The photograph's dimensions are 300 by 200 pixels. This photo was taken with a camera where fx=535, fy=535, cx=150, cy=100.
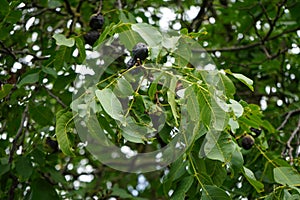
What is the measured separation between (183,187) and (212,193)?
0.11 meters

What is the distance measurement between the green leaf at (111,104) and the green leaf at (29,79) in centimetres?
83

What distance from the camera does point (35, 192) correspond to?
98.0 inches

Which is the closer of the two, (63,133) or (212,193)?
(63,133)

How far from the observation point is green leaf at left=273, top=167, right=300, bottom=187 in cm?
197

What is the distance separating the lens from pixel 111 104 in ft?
5.18

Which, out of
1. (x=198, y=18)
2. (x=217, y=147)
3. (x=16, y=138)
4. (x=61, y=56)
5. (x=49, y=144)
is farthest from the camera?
(x=198, y=18)

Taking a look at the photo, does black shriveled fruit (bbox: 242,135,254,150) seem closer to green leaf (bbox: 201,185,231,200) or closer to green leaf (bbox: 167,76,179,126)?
green leaf (bbox: 201,185,231,200)

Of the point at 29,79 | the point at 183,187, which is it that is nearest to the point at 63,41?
the point at 29,79

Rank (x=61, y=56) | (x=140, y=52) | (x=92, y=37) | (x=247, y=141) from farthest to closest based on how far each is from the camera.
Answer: (x=92, y=37)
(x=247, y=141)
(x=61, y=56)
(x=140, y=52)

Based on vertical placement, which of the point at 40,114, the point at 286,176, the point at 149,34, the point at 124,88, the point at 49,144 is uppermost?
the point at 149,34

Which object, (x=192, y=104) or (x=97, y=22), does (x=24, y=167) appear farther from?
(x=192, y=104)

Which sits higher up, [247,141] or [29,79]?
[29,79]

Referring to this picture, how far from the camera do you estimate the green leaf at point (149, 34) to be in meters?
1.71

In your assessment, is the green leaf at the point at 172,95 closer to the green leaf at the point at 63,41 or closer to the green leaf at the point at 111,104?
the green leaf at the point at 111,104
